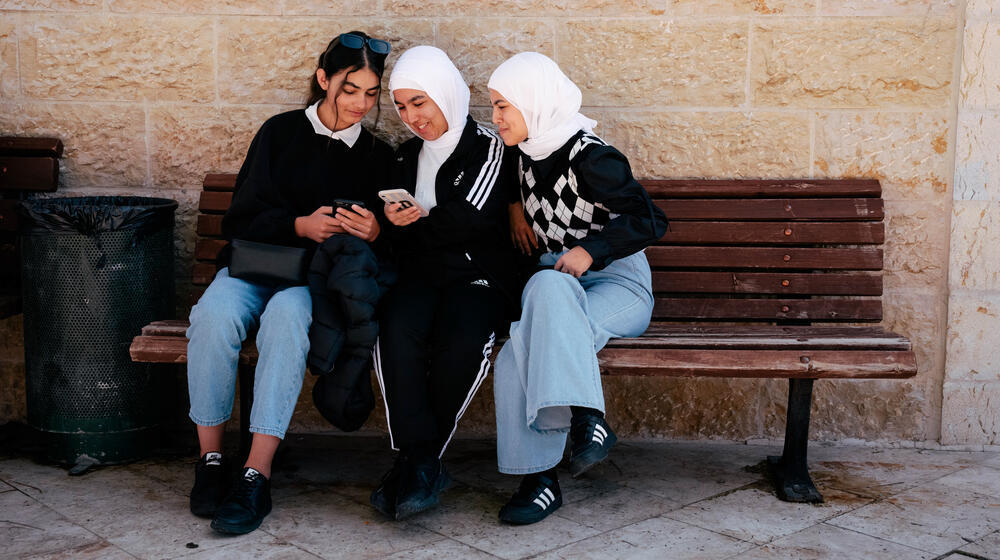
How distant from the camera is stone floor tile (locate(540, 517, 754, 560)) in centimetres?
293

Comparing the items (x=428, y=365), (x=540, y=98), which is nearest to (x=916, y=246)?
(x=540, y=98)

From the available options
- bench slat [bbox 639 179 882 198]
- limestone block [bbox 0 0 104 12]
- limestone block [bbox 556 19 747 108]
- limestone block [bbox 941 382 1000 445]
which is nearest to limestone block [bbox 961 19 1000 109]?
bench slat [bbox 639 179 882 198]

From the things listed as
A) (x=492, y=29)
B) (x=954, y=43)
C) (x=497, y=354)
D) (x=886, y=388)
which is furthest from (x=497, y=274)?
(x=954, y=43)

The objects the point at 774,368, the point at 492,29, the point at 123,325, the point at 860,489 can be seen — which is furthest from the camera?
the point at 492,29

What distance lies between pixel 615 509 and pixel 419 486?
68 centimetres

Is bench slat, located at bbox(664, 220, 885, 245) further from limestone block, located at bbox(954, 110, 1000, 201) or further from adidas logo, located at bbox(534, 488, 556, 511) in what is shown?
adidas logo, located at bbox(534, 488, 556, 511)

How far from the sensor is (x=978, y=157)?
3965 millimetres

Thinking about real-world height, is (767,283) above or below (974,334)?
above

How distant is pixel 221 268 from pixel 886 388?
2.73 metres

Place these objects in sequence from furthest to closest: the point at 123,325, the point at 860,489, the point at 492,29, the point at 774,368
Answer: the point at 492,29 → the point at 123,325 → the point at 860,489 → the point at 774,368

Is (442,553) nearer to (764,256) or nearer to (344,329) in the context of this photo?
(344,329)

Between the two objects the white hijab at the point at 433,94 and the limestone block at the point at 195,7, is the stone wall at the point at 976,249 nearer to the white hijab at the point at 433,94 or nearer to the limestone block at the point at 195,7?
the white hijab at the point at 433,94

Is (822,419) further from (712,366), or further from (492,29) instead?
(492,29)

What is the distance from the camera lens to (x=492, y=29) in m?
4.10
